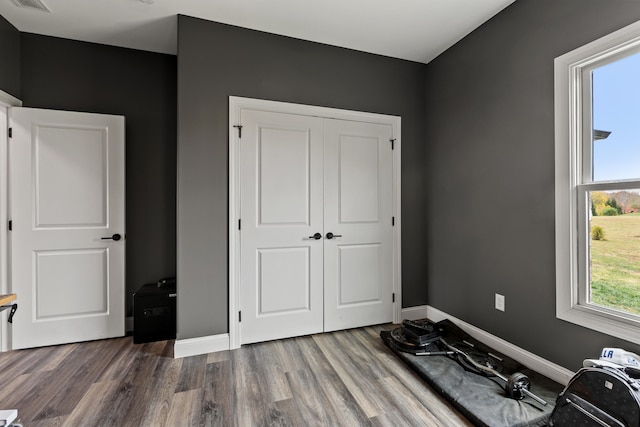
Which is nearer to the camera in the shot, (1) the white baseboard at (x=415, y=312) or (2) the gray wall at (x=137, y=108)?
(2) the gray wall at (x=137, y=108)

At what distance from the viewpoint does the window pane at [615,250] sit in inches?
66.7

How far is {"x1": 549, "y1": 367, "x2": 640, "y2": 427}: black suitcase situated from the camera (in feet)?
4.27

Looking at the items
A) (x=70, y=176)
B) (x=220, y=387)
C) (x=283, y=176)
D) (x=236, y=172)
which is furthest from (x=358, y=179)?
(x=70, y=176)

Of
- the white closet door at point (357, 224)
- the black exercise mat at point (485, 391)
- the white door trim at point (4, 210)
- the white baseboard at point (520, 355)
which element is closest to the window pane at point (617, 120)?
the white baseboard at point (520, 355)

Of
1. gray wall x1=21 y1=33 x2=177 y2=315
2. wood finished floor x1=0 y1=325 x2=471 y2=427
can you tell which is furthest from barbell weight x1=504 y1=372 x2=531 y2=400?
gray wall x1=21 y1=33 x2=177 y2=315

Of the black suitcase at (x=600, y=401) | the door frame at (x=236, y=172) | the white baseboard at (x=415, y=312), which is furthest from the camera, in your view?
the white baseboard at (x=415, y=312)

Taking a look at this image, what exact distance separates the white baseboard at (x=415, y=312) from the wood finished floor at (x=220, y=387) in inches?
26.4

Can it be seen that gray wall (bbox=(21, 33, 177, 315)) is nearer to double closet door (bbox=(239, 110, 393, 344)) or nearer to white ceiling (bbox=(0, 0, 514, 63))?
white ceiling (bbox=(0, 0, 514, 63))

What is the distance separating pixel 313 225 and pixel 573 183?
1.91 meters

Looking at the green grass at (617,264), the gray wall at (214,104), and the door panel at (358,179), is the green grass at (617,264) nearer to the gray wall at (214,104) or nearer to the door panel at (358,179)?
the door panel at (358,179)

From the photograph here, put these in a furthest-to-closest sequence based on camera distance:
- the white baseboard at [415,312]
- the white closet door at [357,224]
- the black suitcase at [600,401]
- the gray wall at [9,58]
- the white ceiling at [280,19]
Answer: the white baseboard at [415,312] → the white closet door at [357,224] → the gray wall at [9,58] → the white ceiling at [280,19] → the black suitcase at [600,401]

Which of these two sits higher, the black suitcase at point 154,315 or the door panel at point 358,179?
the door panel at point 358,179

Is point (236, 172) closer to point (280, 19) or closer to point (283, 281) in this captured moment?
point (283, 281)

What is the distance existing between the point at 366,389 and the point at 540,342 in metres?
1.27
